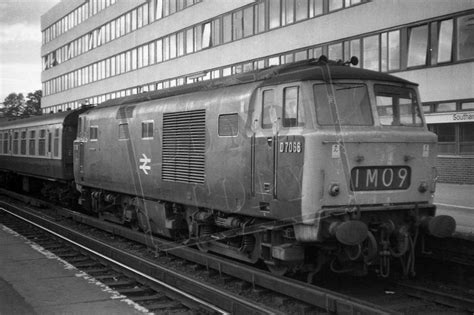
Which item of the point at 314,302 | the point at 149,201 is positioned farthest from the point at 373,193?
the point at 149,201

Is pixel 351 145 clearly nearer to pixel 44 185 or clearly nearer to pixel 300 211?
pixel 300 211

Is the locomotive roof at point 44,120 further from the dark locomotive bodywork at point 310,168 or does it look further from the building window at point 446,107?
the building window at point 446,107

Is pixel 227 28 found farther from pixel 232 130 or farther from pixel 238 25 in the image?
pixel 232 130

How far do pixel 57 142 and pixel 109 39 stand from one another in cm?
2910

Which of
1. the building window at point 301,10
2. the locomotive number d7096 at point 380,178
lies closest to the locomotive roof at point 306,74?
the locomotive number d7096 at point 380,178

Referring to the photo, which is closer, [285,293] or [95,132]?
[285,293]

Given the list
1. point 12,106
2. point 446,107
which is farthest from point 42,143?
point 12,106

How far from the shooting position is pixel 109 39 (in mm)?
44562

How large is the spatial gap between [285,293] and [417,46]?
1562 centimetres

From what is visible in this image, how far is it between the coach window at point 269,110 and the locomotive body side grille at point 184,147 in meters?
1.61

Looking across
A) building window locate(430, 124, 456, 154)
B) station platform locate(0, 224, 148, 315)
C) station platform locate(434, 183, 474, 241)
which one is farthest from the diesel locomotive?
building window locate(430, 124, 456, 154)

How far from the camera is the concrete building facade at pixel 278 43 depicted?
18.9 meters

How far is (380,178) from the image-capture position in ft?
24.0

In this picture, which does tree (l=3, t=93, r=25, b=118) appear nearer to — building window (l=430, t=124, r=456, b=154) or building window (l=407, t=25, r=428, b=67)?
building window (l=407, t=25, r=428, b=67)
